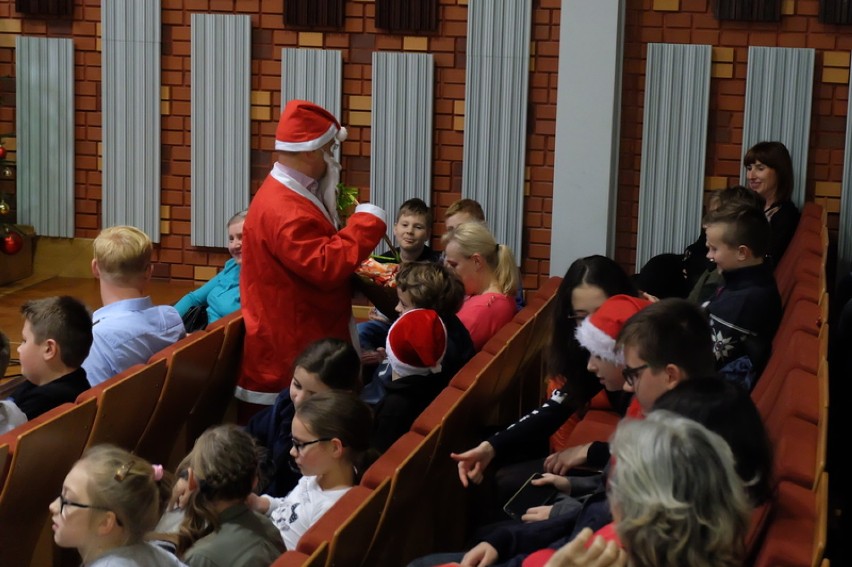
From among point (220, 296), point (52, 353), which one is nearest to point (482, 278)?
point (220, 296)

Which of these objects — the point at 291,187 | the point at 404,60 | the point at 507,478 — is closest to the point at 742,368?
the point at 507,478

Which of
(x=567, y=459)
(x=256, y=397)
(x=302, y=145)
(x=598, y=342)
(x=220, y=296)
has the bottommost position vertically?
(x=256, y=397)

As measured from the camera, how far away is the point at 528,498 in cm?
301

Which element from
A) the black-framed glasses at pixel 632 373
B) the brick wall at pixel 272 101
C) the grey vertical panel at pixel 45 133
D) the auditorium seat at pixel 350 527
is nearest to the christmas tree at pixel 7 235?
the grey vertical panel at pixel 45 133

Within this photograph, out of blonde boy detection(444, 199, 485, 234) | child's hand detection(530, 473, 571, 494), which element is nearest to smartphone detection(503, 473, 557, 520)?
child's hand detection(530, 473, 571, 494)

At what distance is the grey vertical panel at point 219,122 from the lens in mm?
6754

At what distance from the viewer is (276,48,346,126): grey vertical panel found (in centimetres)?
669

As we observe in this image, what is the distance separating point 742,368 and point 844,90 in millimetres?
3346

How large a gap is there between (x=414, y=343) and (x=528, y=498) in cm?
69

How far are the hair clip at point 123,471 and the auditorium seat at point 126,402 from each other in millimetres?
728

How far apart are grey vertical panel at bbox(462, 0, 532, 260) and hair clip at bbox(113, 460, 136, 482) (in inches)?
173

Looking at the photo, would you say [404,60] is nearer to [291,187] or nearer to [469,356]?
[291,187]

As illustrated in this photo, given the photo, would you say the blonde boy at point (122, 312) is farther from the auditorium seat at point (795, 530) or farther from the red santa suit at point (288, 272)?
the auditorium seat at point (795, 530)

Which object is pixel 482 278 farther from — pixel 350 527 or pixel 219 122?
pixel 219 122
